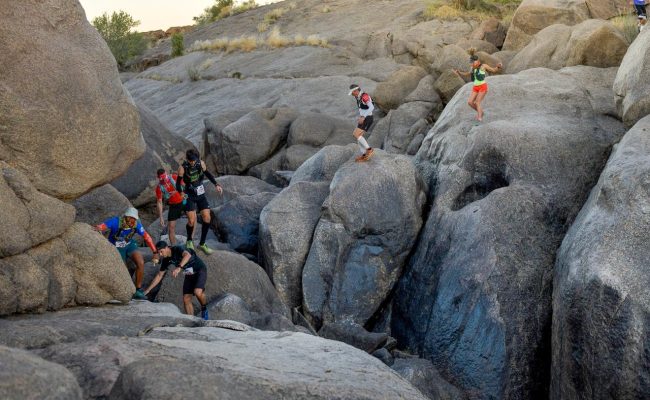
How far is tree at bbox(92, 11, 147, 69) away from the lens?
2047 inches

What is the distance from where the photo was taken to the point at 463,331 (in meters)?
14.3

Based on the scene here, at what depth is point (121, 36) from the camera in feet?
175

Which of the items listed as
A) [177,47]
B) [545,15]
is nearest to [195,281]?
[545,15]

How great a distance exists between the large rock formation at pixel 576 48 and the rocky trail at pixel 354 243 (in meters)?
0.06

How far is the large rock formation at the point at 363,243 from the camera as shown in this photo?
16891 mm

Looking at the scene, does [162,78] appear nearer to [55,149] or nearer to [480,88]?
[480,88]

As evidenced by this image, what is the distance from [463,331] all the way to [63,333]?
7736 millimetres

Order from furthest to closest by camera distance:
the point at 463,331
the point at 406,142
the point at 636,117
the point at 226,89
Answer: the point at 226,89 → the point at 406,142 → the point at 636,117 → the point at 463,331

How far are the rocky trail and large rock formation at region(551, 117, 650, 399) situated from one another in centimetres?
3

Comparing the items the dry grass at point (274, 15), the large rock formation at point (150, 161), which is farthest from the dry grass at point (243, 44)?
the large rock formation at point (150, 161)

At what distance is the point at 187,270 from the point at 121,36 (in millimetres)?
42412

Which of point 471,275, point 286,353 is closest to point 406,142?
point 471,275

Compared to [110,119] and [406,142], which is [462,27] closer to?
[406,142]

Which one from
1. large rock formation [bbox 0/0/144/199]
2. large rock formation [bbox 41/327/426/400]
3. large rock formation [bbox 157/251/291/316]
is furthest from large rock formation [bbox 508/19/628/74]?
large rock formation [bbox 41/327/426/400]
